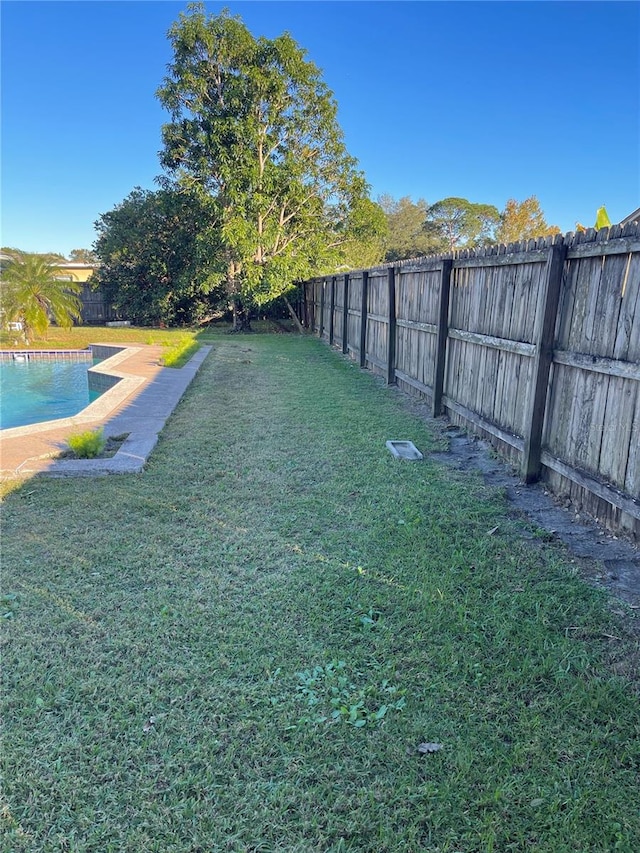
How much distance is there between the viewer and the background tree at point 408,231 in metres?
38.6

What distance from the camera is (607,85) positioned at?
13.5 meters

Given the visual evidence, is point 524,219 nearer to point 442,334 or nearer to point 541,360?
point 442,334

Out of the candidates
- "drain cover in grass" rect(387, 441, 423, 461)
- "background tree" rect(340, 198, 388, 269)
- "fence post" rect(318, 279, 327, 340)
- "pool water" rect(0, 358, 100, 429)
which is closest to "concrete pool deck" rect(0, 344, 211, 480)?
"pool water" rect(0, 358, 100, 429)

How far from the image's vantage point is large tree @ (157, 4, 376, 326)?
1527 centimetres

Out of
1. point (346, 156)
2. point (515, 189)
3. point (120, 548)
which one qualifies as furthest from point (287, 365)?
point (515, 189)

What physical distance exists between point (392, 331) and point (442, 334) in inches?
84.5

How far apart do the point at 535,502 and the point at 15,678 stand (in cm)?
314

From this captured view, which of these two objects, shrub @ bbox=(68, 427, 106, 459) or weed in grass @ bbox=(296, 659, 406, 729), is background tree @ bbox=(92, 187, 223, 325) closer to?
shrub @ bbox=(68, 427, 106, 459)

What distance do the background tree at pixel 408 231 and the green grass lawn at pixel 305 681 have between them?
3649cm

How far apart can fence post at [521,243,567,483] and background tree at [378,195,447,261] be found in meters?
35.2

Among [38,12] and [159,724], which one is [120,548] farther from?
[38,12]

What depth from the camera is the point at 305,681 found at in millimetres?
1944

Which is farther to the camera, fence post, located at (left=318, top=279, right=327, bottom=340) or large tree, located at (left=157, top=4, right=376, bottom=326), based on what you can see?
large tree, located at (left=157, top=4, right=376, bottom=326)

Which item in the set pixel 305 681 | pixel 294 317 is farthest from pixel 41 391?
pixel 294 317
